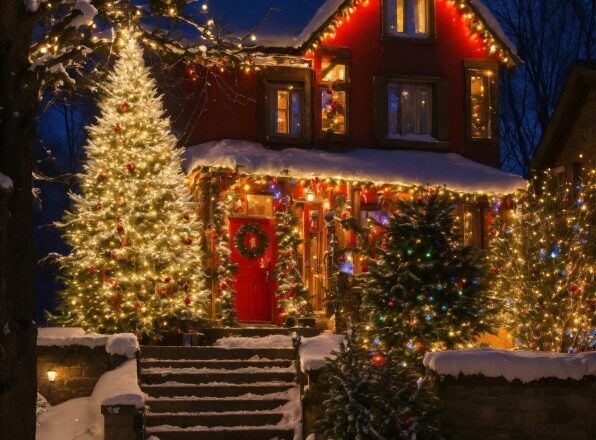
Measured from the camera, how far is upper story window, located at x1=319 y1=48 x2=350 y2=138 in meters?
20.9

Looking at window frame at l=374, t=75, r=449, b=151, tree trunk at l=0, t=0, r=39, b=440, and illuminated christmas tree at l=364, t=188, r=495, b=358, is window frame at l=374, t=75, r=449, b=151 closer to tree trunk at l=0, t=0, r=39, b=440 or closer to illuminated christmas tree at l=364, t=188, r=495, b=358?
illuminated christmas tree at l=364, t=188, r=495, b=358

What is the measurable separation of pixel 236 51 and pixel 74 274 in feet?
20.7

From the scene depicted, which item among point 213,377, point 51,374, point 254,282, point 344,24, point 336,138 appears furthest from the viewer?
point 344,24

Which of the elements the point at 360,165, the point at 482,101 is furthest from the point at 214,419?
the point at 482,101

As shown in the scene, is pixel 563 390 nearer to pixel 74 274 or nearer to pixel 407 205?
pixel 407 205

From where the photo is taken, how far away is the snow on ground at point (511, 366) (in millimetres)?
10945

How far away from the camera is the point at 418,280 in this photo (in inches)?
508

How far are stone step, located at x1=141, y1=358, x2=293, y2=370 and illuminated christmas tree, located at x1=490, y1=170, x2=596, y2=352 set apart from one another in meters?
3.85

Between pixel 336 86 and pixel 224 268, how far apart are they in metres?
5.30

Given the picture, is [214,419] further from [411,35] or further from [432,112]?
[411,35]

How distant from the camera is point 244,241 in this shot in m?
19.5

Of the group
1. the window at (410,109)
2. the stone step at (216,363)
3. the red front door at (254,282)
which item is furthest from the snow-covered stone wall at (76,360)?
the window at (410,109)

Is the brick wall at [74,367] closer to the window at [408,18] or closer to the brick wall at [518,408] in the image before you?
the brick wall at [518,408]

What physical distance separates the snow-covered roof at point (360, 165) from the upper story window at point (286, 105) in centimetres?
47
